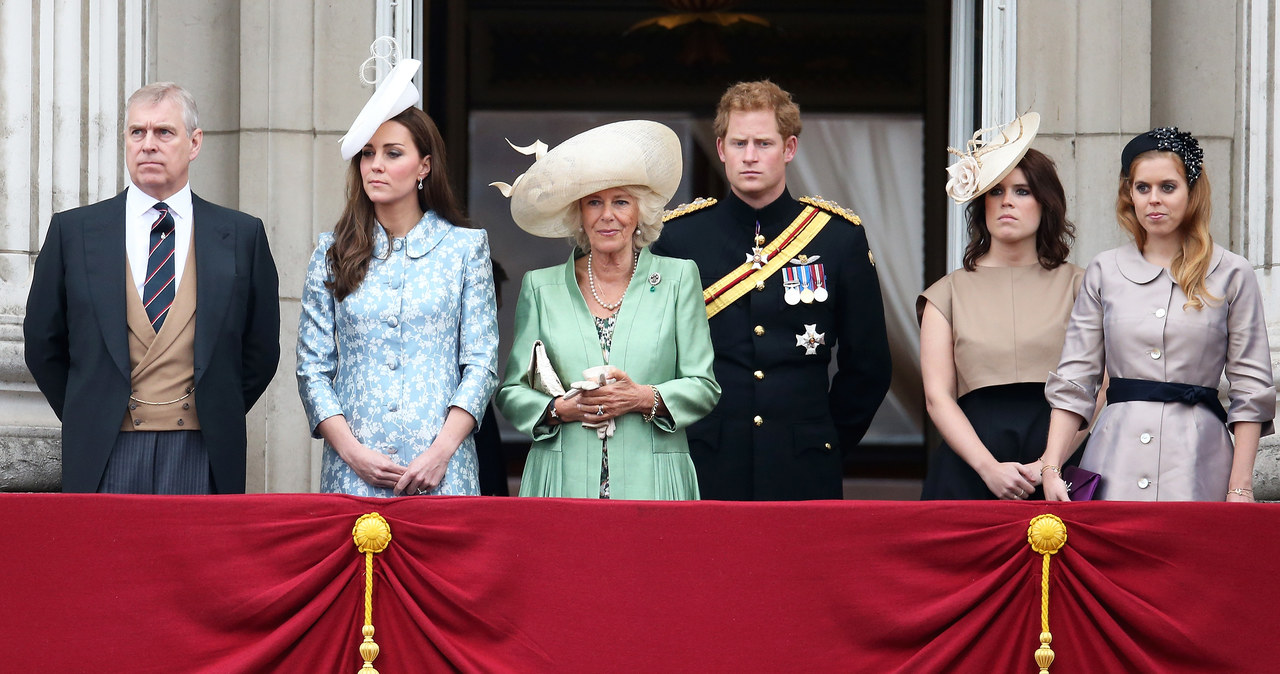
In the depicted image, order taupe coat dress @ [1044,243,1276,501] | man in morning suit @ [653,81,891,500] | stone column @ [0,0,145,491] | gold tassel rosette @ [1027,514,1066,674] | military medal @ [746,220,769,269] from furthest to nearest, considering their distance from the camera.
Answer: stone column @ [0,0,145,491] → military medal @ [746,220,769,269] → man in morning suit @ [653,81,891,500] → taupe coat dress @ [1044,243,1276,501] → gold tassel rosette @ [1027,514,1066,674]

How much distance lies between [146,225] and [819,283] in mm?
1962

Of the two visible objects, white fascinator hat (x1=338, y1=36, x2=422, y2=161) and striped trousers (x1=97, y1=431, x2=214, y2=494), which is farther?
white fascinator hat (x1=338, y1=36, x2=422, y2=161)

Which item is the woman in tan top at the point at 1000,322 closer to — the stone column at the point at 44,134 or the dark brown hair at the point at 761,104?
the dark brown hair at the point at 761,104

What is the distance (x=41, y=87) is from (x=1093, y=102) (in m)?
→ 3.99

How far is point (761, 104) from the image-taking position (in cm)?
473

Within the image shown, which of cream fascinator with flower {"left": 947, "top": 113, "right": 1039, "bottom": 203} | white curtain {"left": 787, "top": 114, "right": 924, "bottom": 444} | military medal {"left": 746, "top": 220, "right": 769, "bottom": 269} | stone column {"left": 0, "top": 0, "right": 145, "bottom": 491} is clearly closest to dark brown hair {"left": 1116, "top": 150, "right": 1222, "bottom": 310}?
cream fascinator with flower {"left": 947, "top": 113, "right": 1039, "bottom": 203}

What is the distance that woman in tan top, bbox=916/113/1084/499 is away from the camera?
14.7ft

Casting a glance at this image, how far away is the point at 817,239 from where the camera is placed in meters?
4.88

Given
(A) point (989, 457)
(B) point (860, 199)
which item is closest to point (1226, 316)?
(A) point (989, 457)

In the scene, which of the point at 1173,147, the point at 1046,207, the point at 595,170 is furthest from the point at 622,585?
the point at 1173,147

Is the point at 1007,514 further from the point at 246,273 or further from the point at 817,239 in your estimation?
the point at 246,273

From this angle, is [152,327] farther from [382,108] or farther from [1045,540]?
[1045,540]

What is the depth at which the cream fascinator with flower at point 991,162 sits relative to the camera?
455cm

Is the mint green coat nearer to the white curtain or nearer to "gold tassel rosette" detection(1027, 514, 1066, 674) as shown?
"gold tassel rosette" detection(1027, 514, 1066, 674)
